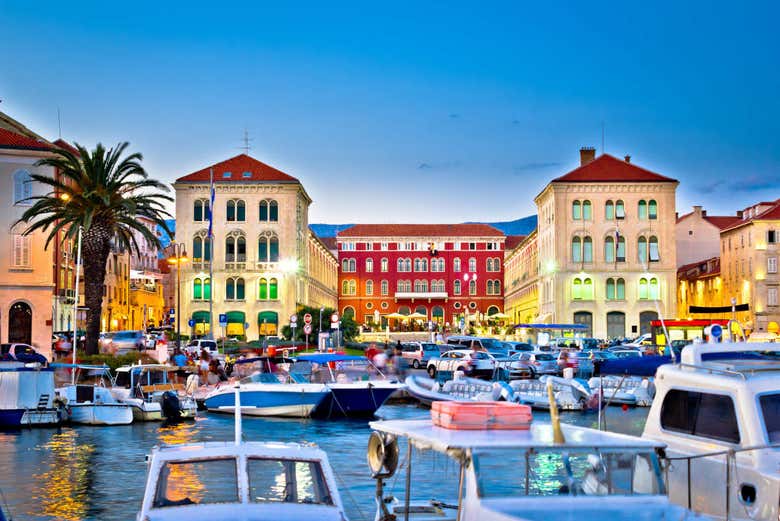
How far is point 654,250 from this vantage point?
9344 centimetres

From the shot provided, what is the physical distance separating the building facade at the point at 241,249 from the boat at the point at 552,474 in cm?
8397

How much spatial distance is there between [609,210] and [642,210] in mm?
3149

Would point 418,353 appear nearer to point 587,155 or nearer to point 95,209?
point 95,209

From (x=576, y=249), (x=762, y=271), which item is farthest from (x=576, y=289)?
(x=762, y=271)

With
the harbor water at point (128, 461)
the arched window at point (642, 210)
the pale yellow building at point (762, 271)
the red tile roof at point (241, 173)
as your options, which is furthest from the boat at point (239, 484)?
the arched window at point (642, 210)

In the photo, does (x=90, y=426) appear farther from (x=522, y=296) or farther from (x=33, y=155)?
(x=522, y=296)

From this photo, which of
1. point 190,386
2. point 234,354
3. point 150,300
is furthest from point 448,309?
point 190,386

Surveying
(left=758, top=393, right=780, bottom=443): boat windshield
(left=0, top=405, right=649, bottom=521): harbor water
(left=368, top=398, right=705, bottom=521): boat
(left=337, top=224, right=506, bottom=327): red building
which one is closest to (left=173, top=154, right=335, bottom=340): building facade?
(left=337, top=224, right=506, bottom=327): red building

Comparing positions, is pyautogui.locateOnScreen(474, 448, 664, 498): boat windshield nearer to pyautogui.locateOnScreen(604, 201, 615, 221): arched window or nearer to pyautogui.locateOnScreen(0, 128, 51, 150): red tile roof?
pyautogui.locateOnScreen(0, 128, 51, 150): red tile roof

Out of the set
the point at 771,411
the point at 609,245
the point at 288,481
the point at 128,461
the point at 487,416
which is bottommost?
the point at 128,461

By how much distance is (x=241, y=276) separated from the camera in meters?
92.8

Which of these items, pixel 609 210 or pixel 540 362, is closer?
pixel 540 362

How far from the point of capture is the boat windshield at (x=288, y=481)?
1005cm

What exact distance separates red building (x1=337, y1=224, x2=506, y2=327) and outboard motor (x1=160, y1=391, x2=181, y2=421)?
360 ft
